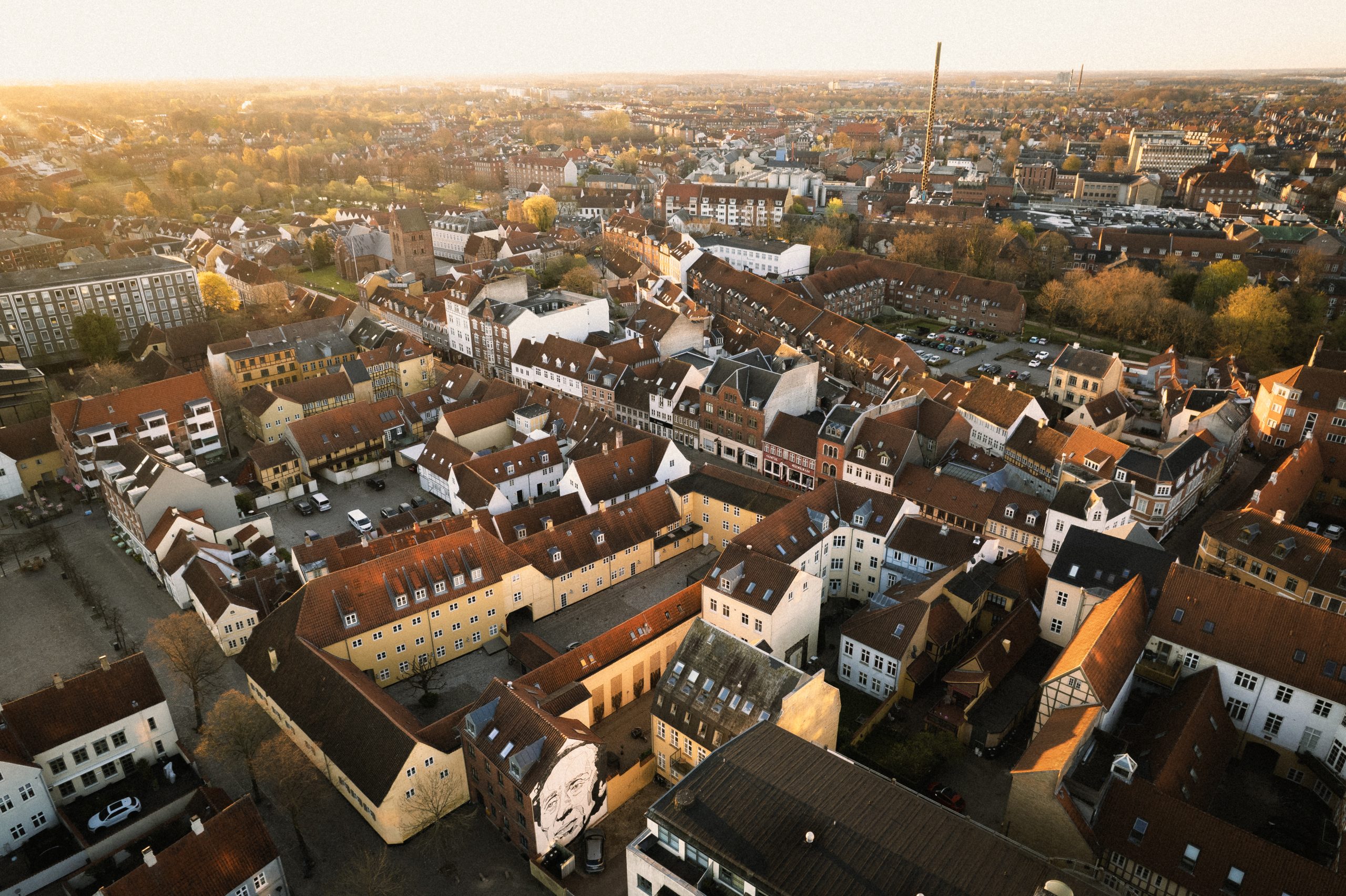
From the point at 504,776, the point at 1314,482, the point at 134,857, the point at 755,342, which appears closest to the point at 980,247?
the point at 755,342

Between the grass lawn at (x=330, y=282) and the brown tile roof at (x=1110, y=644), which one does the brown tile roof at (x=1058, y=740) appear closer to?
the brown tile roof at (x=1110, y=644)

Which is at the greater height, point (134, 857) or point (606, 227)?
point (606, 227)

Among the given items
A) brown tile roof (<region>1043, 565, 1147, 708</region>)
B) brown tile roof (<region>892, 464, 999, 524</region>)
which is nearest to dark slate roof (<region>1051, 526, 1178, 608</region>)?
brown tile roof (<region>1043, 565, 1147, 708</region>)

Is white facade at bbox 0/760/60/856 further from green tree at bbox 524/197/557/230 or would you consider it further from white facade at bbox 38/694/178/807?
green tree at bbox 524/197/557/230

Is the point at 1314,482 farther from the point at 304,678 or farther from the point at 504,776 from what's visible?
the point at 304,678

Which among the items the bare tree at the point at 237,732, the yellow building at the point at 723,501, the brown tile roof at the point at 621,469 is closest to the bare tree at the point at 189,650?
the bare tree at the point at 237,732

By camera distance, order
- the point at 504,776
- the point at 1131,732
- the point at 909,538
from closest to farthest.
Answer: the point at 504,776 < the point at 1131,732 < the point at 909,538
